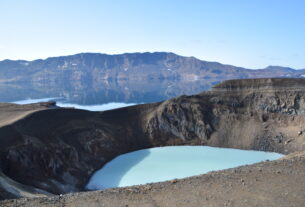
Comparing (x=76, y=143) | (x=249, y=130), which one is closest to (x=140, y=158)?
(x=76, y=143)

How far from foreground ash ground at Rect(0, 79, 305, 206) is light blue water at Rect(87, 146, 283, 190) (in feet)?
7.24

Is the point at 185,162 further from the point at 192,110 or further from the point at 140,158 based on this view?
the point at 192,110

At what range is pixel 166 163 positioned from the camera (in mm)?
37875

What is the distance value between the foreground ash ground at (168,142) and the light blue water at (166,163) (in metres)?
2.21

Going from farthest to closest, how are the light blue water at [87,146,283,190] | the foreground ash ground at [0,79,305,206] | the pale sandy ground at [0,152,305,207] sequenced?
the light blue water at [87,146,283,190] → the foreground ash ground at [0,79,305,206] → the pale sandy ground at [0,152,305,207]

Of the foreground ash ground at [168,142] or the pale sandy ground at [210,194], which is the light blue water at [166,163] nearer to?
the foreground ash ground at [168,142]

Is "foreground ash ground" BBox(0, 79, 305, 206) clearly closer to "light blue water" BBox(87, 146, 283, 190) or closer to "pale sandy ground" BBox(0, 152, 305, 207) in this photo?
"pale sandy ground" BBox(0, 152, 305, 207)

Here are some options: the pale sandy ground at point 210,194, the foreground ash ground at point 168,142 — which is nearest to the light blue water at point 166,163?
the foreground ash ground at point 168,142

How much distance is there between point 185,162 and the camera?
124 ft

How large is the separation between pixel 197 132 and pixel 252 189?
3463 centimetres

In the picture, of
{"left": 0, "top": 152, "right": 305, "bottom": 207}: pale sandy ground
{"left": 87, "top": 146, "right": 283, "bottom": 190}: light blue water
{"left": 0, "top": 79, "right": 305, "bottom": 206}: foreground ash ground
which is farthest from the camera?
{"left": 87, "top": 146, "right": 283, "bottom": 190}: light blue water

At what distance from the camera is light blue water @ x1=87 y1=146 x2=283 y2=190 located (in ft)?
106

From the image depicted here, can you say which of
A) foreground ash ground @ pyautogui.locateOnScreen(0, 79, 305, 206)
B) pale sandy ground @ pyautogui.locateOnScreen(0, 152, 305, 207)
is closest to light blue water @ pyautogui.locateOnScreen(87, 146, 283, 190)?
foreground ash ground @ pyautogui.locateOnScreen(0, 79, 305, 206)

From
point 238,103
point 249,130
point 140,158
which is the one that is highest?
point 238,103
